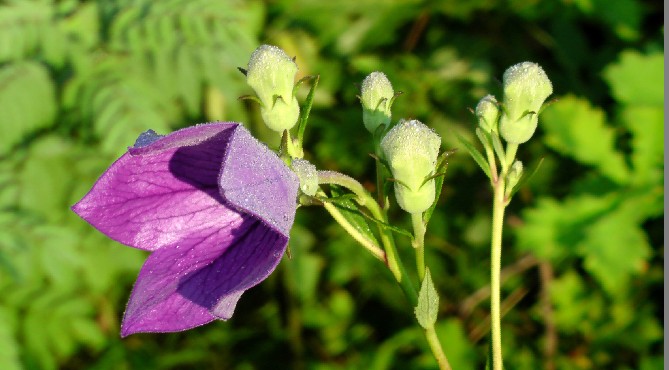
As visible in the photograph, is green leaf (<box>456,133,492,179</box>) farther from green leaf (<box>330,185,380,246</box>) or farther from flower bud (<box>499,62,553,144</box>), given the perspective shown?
green leaf (<box>330,185,380,246</box>)

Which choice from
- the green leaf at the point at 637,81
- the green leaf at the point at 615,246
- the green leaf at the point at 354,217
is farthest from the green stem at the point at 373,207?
the green leaf at the point at 637,81

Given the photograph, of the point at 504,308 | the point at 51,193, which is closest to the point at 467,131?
the point at 504,308

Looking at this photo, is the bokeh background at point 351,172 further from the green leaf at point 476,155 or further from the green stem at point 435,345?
the green stem at point 435,345

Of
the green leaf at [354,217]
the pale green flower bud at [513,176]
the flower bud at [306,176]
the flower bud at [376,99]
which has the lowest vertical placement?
the green leaf at [354,217]

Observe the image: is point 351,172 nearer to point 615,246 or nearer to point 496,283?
point 615,246

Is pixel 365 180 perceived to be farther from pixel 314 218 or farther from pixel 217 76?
pixel 217 76

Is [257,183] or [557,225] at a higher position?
[257,183]

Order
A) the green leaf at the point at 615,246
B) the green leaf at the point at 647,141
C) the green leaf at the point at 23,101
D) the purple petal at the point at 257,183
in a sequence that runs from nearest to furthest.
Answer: the purple petal at the point at 257,183 < the green leaf at the point at 615,246 < the green leaf at the point at 647,141 < the green leaf at the point at 23,101

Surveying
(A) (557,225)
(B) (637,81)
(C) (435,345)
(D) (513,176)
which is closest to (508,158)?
(D) (513,176)
